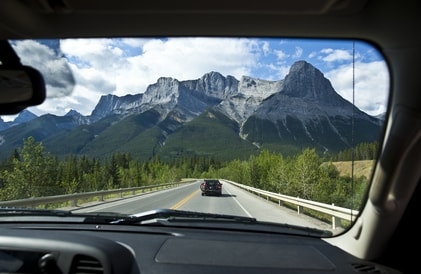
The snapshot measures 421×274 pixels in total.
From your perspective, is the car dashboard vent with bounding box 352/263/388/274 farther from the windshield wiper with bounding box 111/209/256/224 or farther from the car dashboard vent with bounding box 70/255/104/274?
the car dashboard vent with bounding box 70/255/104/274

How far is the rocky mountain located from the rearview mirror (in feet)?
4.86

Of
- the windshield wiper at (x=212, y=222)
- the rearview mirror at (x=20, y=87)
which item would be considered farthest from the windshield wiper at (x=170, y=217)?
the rearview mirror at (x=20, y=87)

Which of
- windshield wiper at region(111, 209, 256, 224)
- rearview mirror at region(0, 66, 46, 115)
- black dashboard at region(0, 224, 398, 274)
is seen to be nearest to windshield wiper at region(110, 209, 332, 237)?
windshield wiper at region(111, 209, 256, 224)

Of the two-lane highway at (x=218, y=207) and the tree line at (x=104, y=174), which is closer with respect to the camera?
the tree line at (x=104, y=174)

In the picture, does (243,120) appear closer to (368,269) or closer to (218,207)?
(368,269)

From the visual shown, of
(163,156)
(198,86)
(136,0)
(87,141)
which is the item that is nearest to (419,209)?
(136,0)

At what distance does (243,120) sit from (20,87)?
3.71m

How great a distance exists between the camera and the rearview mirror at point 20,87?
296 cm

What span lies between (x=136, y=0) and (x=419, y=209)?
2.74 meters

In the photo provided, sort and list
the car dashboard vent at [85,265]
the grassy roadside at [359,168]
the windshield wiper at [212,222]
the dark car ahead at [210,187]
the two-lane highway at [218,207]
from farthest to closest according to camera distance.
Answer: the dark car ahead at [210,187] < the two-lane highway at [218,207] < the windshield wiper at [212,222] < the grassy roadside at [359,168] < the car dashboard vent at [85,265]

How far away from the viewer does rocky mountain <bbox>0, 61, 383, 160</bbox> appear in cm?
405

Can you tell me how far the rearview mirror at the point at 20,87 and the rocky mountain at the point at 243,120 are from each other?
1.48 m

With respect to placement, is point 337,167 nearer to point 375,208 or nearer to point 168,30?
point 375,208

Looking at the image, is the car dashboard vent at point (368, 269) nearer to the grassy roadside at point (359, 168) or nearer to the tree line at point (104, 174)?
the tree line at point (104, 174)
